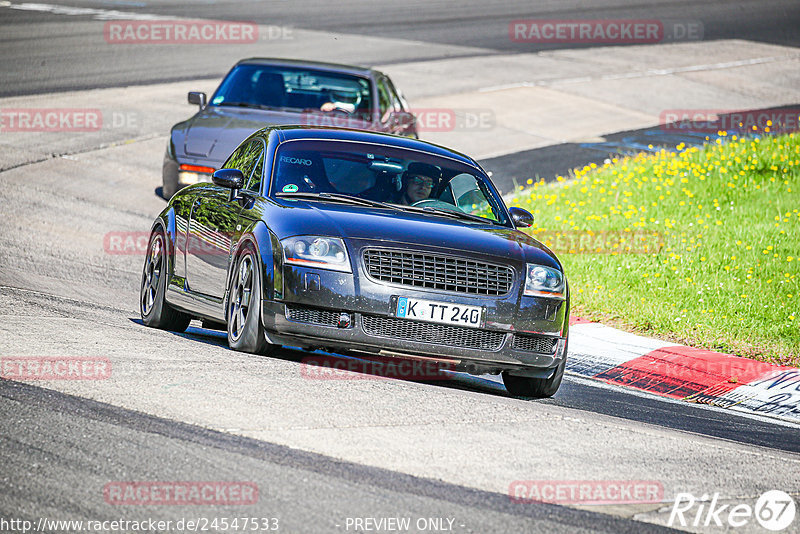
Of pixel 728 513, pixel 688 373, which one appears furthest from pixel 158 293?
pixel 728 513

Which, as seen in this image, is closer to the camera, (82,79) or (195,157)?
(195,157)

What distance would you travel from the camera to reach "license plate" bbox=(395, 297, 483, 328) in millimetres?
7348

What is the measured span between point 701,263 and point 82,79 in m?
14.7

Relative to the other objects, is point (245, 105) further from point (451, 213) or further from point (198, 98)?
point (451, 213)

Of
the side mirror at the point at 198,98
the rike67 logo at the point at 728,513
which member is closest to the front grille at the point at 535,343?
the rike67 logo at the point at 728,513

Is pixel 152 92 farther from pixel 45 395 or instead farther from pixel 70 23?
pixel 45 395

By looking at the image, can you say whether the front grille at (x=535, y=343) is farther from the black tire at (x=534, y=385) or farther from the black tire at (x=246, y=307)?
the black tire at (x=246, y=307)

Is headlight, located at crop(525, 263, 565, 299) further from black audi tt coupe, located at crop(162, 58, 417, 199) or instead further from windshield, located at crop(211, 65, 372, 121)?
windshield, located at crop(211, 65, 372, 121)

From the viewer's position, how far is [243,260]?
790 cm

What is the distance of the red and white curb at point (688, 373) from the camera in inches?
359

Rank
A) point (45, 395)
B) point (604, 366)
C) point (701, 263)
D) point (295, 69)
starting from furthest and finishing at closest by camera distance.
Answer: point (295, 69)
point (701, 263)
point (604, 366)
point (45, 395)

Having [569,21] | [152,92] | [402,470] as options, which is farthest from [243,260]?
[569,21]

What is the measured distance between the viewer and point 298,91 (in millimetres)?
15398

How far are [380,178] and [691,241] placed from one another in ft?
20.5
